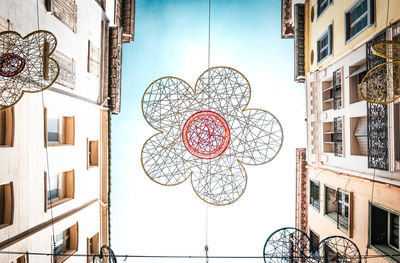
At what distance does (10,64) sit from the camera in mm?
5828

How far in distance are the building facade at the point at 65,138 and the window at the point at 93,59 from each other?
5cm

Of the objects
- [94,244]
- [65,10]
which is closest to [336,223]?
[94,244]

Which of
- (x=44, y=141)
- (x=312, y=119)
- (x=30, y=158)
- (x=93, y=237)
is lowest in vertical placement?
(x=93, y=237)

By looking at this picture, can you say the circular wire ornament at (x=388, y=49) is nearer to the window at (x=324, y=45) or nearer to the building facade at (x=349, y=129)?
the building facade at (x=349, y=129)

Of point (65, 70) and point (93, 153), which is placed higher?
point (65, 70)

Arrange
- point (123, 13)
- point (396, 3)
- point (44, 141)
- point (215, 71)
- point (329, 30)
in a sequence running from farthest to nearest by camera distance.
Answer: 1. point (123, 13)
2. point (329, 30)
3. point (215, 71)
4. point (44, 141)
5. point (396, 3)

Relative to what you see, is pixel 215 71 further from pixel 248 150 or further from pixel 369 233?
pixel 369 233

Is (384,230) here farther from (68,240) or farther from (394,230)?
(68,240)

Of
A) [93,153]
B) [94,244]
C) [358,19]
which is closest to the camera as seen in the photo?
[358,19]

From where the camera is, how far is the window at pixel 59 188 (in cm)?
952

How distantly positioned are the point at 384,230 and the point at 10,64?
12.5 meters

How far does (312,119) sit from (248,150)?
4.61 meters

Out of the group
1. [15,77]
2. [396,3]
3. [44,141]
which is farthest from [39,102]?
[396,3]

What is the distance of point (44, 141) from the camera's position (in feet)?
29.9
